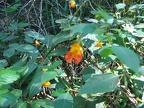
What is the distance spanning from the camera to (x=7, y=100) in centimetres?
82

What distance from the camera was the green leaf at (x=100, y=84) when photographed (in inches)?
30.3

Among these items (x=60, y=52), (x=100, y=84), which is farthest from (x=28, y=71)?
(x=100, y=84)

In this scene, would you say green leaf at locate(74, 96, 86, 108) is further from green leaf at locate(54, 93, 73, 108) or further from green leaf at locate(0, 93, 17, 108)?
green leaf at locate(0, 93, 17, 108)

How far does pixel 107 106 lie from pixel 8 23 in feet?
3.34

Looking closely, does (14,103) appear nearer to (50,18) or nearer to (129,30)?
(129,30)

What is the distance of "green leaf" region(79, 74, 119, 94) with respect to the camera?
0.77 meters

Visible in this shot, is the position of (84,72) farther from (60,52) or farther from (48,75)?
(48,75)

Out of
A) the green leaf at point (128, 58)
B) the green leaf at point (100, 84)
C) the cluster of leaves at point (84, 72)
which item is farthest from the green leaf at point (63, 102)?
the green leaf at point (128, 58)

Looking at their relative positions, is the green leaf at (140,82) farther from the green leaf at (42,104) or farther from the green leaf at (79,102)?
the green leaf at (42,104)

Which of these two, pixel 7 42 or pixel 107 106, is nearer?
pixel 107 106

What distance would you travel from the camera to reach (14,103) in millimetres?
876

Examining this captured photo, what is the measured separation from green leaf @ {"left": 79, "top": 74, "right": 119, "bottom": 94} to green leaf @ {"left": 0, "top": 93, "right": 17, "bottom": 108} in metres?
0.22

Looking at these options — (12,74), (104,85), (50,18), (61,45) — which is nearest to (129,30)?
(61,45)

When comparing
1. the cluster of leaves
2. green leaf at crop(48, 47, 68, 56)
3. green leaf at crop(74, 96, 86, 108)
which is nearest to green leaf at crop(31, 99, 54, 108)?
the cluster of leaves
